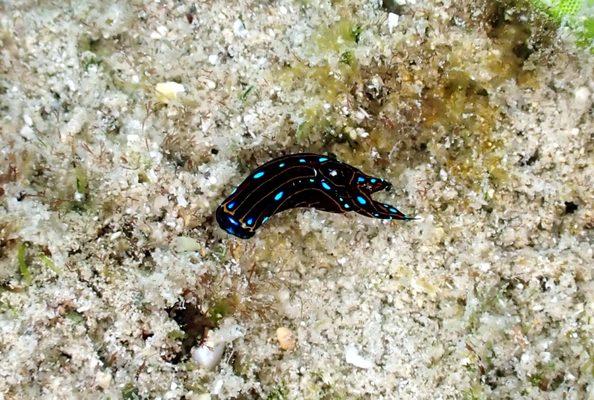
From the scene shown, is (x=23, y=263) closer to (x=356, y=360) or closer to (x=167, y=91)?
(x=167, y=91)

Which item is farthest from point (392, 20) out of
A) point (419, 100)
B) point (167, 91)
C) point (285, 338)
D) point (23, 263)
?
point (23, 263)

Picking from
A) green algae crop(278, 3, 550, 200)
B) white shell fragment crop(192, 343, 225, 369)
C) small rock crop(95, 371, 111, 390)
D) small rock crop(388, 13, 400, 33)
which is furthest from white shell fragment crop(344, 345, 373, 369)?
small rock crop(388, 13, 400, 33)

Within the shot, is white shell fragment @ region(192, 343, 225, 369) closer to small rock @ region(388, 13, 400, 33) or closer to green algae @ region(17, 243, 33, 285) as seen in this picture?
green algae @ region(17, 243, 33, 285)

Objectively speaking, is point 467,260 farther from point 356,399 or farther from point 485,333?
point 356,399

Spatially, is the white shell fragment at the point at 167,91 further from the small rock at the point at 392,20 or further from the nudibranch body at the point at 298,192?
the small rock at the point at 392,20

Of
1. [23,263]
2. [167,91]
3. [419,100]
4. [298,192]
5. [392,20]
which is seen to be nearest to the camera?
[23,263]

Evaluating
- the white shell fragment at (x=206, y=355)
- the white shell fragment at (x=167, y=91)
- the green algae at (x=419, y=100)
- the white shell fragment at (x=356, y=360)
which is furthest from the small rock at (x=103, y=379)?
the green algae at (x=419, y=100)
